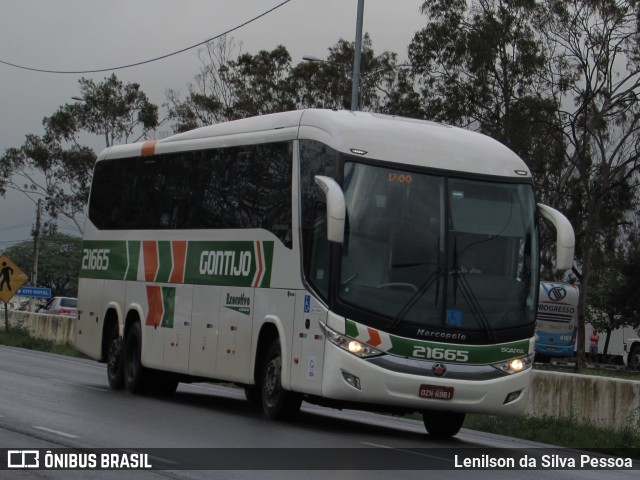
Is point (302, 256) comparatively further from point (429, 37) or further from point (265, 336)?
point (429, 37)

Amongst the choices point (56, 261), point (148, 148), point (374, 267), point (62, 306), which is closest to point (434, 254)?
point (374, 267)

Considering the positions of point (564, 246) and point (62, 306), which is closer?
point (564, 246)

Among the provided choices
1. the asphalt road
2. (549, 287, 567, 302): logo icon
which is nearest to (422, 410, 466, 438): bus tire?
the asphalt road

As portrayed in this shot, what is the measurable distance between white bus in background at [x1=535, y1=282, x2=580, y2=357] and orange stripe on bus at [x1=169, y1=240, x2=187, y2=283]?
35.5 m

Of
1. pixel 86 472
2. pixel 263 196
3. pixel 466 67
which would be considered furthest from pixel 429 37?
pixel 86 472

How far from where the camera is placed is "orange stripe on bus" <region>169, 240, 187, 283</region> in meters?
19.3

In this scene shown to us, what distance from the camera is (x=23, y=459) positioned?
428 inches

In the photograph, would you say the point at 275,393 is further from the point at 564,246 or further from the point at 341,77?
the point at 341,77

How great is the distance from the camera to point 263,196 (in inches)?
674

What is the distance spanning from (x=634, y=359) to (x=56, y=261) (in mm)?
85787

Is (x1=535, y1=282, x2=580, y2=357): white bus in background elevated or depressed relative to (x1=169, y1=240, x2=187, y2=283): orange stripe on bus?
depressed

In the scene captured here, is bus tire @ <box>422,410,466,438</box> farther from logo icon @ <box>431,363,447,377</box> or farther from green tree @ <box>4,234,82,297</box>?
green tree @ <box>4,234,82,297</box>

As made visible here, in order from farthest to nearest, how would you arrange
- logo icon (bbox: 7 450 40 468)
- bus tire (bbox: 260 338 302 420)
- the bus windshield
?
bus tire (bbox: 260 338 302 420) → the bus windshield → logo icon (bbox: 7 450 40 468)

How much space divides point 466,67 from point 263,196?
3286cm
